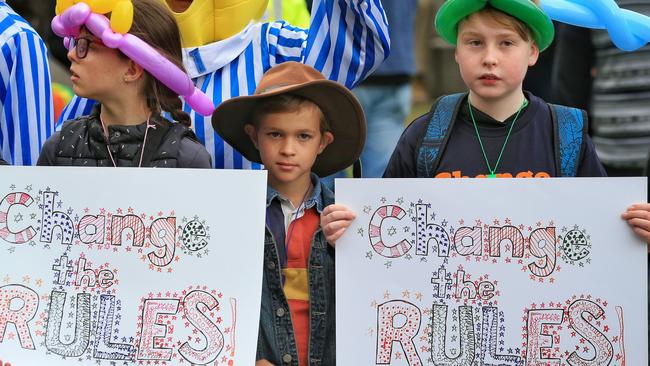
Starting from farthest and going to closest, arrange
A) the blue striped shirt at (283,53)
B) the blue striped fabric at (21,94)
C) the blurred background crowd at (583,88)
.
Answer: the blurred background crowd at (583,88)
the blue striped fabric at (21,94)
the blue striped shirt at (283,53)

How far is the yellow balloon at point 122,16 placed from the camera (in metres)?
3.37

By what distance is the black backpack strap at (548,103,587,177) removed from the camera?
336 centimetres

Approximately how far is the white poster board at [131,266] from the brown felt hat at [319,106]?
0.40 m

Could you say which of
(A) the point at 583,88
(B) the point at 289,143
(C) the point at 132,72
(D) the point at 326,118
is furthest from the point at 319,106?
(A) the point at 583,88

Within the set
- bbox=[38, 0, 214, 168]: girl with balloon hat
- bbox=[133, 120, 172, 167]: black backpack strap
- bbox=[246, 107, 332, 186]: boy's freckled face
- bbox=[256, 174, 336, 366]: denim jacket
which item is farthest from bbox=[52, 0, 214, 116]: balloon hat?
bbox=[256, 174, 336, 366]: denim jacket

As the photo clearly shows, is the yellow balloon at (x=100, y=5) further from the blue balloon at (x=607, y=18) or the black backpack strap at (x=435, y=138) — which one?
the blue balloon at (x=607, y=18)

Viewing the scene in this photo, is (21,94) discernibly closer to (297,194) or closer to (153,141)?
(153,141)

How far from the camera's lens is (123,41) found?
11.2 feet

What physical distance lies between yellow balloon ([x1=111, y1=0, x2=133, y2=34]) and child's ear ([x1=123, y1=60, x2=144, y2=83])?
18cm

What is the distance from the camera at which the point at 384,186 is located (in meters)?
3.21

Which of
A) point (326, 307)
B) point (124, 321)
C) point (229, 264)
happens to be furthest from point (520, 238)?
point (124, 321)

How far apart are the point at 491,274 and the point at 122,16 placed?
1319 mm

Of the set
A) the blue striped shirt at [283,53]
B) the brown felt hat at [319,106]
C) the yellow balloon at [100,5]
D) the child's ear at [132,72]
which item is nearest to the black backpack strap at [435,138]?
the brown felt hat at [319,106]

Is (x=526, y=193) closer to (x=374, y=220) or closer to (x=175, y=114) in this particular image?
(x=374, y=220)
